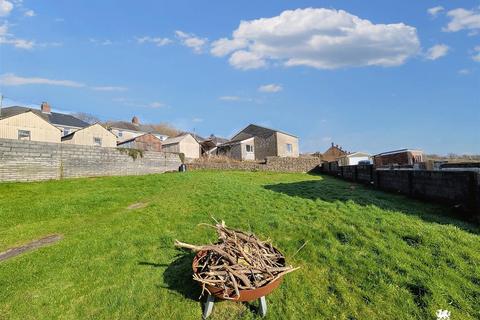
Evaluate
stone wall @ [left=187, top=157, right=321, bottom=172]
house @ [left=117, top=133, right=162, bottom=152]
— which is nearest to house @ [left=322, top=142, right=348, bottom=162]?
stone wall @ [left=187, top=157, right=321, bottom=172]

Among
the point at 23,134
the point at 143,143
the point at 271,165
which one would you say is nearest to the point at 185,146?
the point at 143,143

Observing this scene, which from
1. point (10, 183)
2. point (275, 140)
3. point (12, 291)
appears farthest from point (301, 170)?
point (12, 291)

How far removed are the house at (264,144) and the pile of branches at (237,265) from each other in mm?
33742

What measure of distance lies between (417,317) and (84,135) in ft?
117

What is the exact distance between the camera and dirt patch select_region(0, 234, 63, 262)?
5845 millimetres

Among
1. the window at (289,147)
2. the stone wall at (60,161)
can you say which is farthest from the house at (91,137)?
the window at (289,147)

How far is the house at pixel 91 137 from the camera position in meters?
32.0

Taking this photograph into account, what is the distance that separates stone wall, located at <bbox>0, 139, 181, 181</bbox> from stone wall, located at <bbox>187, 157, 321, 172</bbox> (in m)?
6.78

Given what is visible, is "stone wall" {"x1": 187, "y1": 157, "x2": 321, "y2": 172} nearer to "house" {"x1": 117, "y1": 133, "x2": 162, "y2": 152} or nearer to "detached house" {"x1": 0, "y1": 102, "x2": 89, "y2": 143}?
"house" {"x1": 117, "y1": 133, "x2": 162, "y2": 152}

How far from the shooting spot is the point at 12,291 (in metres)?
4.50

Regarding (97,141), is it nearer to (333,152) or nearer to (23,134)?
(23,134)

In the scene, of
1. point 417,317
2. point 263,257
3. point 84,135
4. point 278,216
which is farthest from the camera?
point 84,135

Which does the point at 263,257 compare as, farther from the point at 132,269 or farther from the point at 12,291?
the point at 12,291

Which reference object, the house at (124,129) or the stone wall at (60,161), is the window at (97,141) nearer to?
the house at (124,129)
